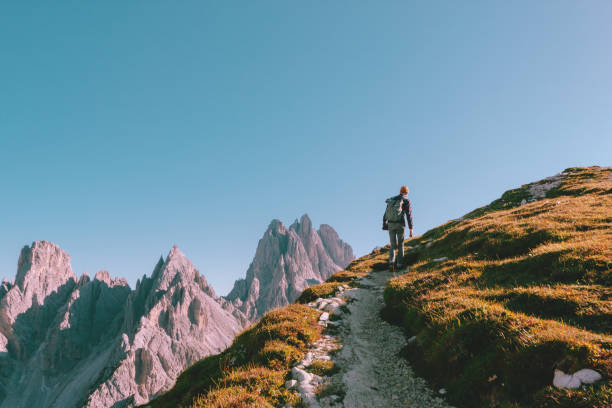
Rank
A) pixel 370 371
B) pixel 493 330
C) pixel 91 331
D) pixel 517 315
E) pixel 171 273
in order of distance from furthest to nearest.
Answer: pixel 171 273 → pixel 91 331 → pixel 370 371 → pixel 517 315 → pixel 493 330

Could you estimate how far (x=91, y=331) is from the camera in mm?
183000

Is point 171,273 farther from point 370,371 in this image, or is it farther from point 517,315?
point 517,315

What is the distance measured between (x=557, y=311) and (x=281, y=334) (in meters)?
7.80

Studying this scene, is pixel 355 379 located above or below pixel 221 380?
below

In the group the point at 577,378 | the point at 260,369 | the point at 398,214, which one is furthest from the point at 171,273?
the point at 577,378

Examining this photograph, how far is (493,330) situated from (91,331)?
250m

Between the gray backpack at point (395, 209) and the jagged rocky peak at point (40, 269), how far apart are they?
25838 centimetres

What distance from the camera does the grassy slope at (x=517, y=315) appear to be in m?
4.67

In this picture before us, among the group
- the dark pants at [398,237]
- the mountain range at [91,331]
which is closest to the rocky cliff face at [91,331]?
the mountain range at [91,331]

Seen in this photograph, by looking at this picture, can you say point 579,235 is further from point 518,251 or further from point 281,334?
point 281,334

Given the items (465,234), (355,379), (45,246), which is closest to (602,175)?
(465,234)

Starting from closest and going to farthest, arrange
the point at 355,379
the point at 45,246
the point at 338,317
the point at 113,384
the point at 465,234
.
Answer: the point at 355,379 → the point at 338,317 → the point at 465,234 → the point at 113,384 → the point at 45,246

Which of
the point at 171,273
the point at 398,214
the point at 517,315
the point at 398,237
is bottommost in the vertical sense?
the point at 517,315

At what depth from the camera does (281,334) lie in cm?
887
